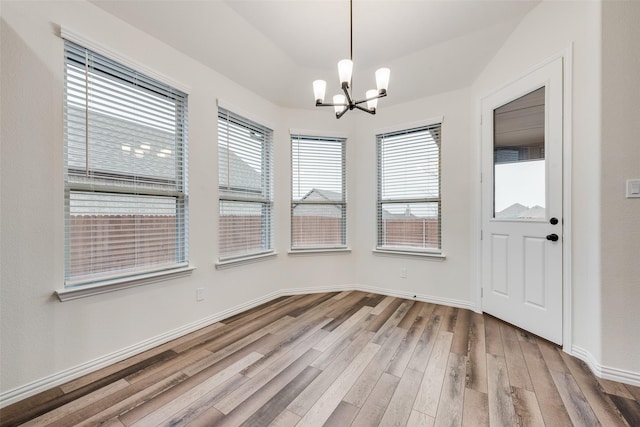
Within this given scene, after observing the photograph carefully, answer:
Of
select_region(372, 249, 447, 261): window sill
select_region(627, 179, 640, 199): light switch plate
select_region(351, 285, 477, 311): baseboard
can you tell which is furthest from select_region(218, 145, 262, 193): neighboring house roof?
select_region(627, 179, 640, 199): light switch plate

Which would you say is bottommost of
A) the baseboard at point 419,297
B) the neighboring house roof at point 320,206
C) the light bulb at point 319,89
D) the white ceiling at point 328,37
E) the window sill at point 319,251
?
the baseboard at point 419,297

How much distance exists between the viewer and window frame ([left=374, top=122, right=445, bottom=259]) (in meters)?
3.41

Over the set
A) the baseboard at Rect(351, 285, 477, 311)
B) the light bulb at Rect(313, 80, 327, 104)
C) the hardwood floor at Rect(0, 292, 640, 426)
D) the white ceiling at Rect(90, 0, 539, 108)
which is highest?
the white ceiling at Rect(90, 0, 539, 108)

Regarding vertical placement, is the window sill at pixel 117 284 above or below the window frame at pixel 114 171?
below

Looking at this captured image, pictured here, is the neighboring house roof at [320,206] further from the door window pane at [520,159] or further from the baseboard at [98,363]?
the door window pane at [520,159]

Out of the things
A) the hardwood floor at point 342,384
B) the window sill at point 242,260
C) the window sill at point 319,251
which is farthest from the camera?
the window sill at point 319,251

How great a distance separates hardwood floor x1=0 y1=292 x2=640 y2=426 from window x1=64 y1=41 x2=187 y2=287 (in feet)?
2.48

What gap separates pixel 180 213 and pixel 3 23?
1.57 meters

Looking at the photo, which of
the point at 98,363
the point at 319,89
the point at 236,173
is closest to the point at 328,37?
the point at 319,89

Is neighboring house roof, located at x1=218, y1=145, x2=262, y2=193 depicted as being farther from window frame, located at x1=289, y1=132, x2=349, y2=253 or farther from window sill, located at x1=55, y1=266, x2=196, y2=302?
window sill, located at x1=55, y1=266, x2=196, y2=302

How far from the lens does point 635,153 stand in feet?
5.86

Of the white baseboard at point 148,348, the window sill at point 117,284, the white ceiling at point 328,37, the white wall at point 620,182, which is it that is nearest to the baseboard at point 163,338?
the white baseboard at point 148,348

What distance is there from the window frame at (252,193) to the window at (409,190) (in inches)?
61.1

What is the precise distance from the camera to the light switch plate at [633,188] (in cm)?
177
